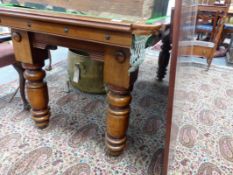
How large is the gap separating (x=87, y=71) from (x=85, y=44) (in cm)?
83

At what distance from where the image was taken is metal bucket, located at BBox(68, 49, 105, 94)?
175cm

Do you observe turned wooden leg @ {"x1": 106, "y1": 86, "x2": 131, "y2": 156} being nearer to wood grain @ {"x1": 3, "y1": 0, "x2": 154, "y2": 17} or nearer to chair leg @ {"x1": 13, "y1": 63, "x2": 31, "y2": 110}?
wood grain @ {"x1": 3, "y1": 0, "x2": 154, "y2": 17}

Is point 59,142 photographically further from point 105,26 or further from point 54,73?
point 54,73

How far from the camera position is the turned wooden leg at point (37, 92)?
47.9 inches

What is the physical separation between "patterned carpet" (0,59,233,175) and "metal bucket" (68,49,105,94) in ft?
0.26

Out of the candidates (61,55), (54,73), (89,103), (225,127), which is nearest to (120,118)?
(89,103)

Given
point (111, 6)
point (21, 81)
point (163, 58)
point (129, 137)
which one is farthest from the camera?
point (163, 58)

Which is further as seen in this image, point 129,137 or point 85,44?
point 129,137

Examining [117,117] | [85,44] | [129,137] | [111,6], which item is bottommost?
[129,137]

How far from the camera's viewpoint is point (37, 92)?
126cm

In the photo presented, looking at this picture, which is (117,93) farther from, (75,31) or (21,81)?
(21,81)

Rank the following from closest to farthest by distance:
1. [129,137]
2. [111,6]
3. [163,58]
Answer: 1. [111,6]
2. [129,137]
3. [163,58]

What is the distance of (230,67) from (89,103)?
2141 mm

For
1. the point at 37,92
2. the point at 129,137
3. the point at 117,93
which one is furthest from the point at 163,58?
the point at 37,92
